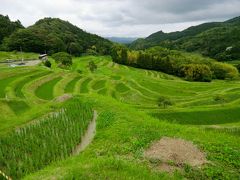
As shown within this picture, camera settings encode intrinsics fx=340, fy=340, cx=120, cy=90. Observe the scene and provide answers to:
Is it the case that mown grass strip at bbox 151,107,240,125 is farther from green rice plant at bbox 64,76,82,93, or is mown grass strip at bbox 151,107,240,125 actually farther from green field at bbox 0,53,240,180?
green rice plant at bbox 64,76,82,93

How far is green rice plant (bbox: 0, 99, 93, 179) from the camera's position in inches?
682

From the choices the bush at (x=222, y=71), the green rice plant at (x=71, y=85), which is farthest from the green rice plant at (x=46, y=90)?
the bush at (x=222, y=71)

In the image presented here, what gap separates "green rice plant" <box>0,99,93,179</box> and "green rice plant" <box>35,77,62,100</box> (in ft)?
56.5

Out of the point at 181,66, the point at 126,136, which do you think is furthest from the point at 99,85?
the point at 181,66

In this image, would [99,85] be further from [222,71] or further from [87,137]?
[222,71]

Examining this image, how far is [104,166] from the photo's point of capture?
1434 centimetres

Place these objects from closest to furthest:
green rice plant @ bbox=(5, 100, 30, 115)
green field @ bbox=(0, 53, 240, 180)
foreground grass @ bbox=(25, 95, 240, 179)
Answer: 1. foreground grass @ bbox=(25, 95, 240, 179)
2. green field @ bbox=(0, 53, 240, 180)
3. green rice plant @ bbox=(5, 100, 30, 115)

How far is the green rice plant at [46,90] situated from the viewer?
4383 centimetres

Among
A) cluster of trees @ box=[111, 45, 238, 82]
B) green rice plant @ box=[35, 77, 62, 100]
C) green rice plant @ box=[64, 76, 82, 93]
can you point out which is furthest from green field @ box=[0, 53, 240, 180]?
cluster of trees @ box=[111, 45, 238, 82]

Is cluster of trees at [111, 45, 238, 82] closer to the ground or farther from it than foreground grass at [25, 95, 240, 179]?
closer to the ground

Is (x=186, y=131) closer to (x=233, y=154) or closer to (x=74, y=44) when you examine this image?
(x=233, y=154)

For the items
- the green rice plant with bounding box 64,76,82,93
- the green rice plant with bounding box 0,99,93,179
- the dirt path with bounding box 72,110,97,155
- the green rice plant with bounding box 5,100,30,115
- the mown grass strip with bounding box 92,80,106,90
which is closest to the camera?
the green rice plant with bounding box 0,99,93,179

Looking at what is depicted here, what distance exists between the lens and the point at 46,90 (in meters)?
47.3

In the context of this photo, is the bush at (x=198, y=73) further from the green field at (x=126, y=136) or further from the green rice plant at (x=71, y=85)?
the green field at (x=126, y=136)
